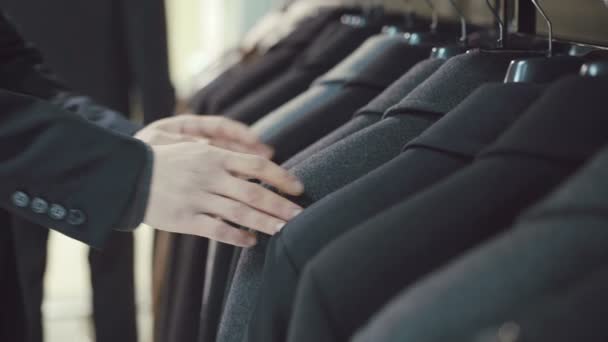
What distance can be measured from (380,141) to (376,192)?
12cm

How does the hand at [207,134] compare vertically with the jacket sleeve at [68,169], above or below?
below

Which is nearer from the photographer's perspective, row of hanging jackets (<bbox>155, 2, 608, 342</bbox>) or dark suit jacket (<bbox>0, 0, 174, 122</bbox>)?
row of hanging jackets (<bbox>155, 2, 608, 342</bbox>)

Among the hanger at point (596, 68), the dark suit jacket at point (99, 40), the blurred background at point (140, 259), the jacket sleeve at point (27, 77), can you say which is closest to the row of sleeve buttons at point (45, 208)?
the jacket sleeve at point (27, 77)

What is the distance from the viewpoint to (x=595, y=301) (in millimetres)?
340

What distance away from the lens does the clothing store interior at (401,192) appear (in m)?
0.36

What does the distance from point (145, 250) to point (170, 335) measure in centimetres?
177

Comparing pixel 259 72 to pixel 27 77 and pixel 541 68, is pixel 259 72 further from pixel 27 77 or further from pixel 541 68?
pixel 541 68

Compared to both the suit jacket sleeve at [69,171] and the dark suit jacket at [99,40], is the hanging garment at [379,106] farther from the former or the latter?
the dark suit jacket at [99,40]

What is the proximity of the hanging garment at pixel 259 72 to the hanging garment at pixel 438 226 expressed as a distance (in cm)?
78

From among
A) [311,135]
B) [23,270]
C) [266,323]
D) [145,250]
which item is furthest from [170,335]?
[145,250]

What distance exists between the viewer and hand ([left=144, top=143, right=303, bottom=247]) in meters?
0.66

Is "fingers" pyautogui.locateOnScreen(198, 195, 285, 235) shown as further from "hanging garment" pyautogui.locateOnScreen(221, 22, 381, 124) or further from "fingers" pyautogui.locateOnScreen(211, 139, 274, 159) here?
"hanging garment" pyautogui.locateOnScreen(221, 22, 381, 124)

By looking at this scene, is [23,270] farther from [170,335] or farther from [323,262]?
[323,262]

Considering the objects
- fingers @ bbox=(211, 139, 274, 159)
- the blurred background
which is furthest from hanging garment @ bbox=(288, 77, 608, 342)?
the blurred background
